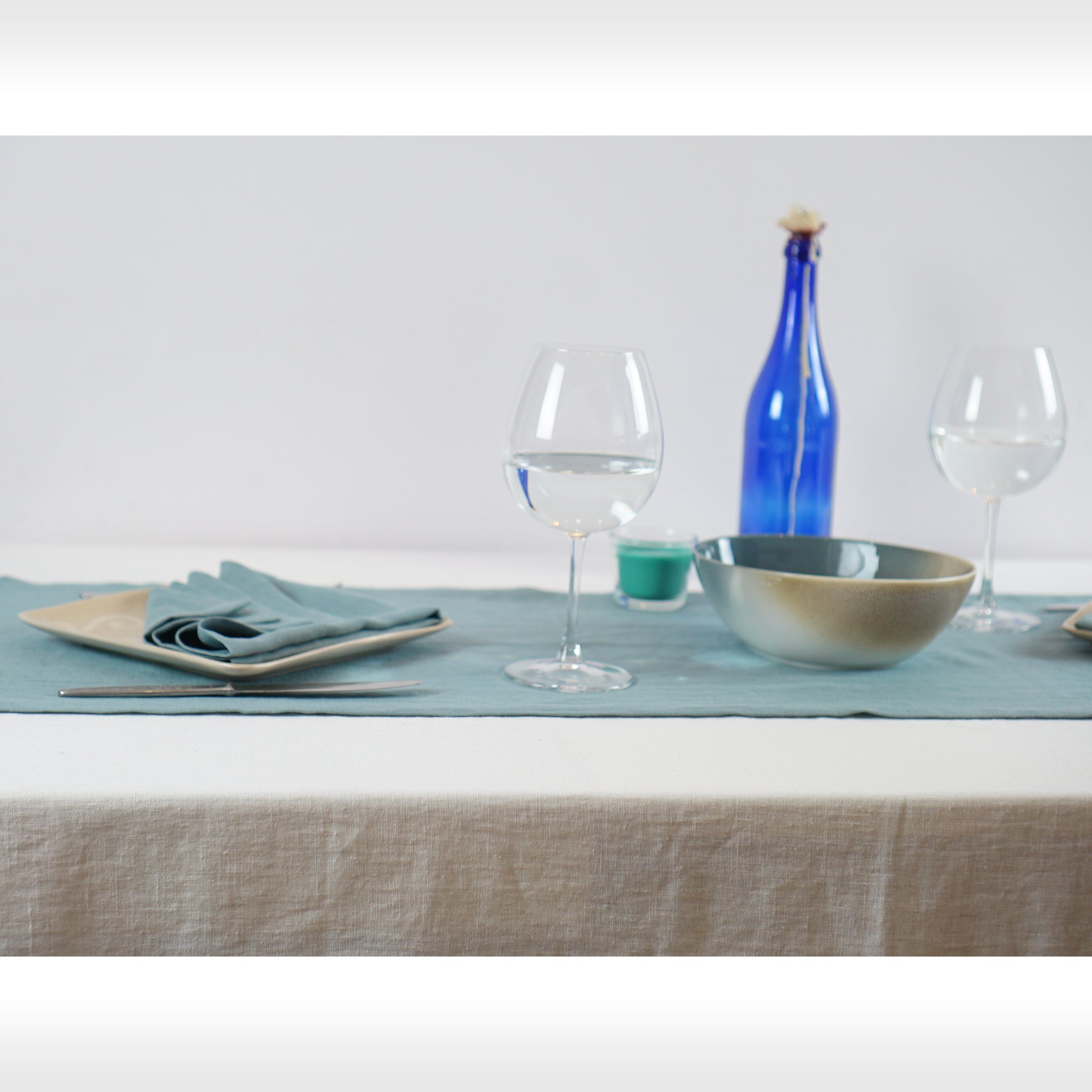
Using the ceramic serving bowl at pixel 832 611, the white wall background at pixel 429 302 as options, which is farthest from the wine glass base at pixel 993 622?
the white wall background at pixel 429 302

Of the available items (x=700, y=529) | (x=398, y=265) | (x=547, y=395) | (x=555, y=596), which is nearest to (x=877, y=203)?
(x=700, y=529)

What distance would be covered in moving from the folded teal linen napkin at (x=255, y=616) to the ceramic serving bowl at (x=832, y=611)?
0.22 m

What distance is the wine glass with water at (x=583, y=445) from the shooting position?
726 mm

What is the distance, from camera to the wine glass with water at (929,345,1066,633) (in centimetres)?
101

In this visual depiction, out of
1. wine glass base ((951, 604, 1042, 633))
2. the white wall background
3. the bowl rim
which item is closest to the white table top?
the bowl rim

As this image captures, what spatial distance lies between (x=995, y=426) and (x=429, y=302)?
734mm

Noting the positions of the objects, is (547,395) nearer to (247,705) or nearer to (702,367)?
(247,705)

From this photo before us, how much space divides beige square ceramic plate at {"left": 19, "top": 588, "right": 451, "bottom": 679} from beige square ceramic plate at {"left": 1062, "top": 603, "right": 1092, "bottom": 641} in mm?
482

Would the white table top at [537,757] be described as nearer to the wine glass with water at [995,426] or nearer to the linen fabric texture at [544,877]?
the linen fabric texture at [544,877]

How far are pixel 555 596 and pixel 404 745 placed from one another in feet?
1.54

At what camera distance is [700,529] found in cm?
153

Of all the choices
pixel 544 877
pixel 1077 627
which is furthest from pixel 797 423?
pixel 544 877

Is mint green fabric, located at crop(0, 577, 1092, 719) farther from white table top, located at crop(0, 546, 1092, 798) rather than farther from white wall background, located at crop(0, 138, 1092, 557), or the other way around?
white wall background, located at crop(0, 138, 1092, 557)

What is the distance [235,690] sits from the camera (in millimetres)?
681
